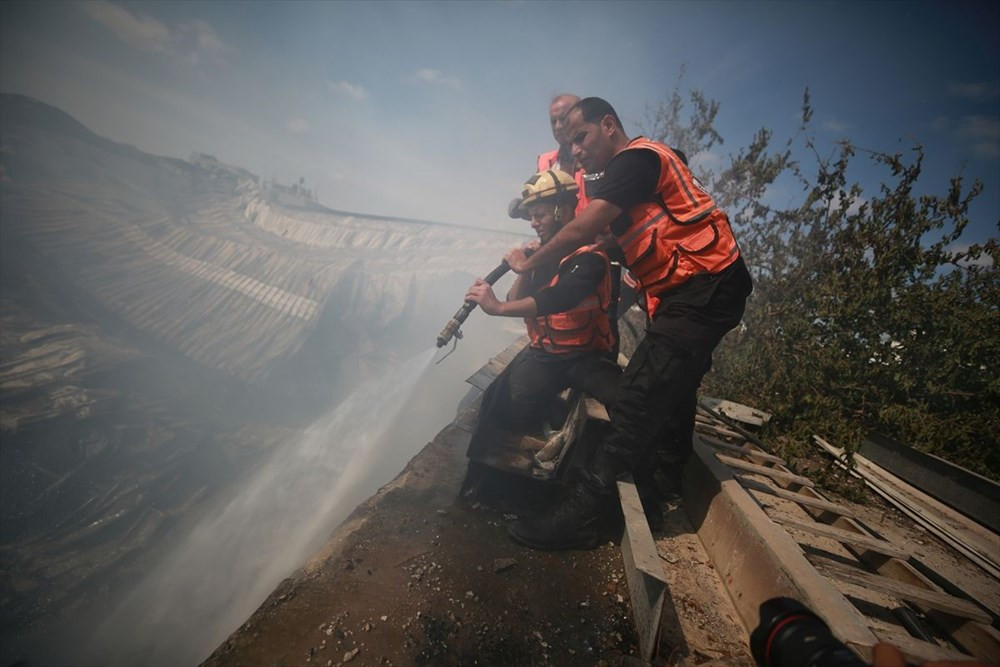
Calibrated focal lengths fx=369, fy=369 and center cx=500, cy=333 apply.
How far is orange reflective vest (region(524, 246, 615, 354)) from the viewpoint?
125 inches

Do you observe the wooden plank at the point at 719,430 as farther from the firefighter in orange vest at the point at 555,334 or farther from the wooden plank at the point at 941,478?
the firefighter in orange vest at the point at 555,334

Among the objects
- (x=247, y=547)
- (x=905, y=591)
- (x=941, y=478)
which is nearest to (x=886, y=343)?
(x=941, y=478)

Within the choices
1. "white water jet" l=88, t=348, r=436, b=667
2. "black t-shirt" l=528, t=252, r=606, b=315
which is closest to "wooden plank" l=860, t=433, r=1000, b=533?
"black t-shirt" l=528, t=252, r=606, b=315

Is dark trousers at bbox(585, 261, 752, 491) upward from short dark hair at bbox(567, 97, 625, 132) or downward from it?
downward

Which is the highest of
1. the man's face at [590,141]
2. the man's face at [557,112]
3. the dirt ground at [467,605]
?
the man's face at [557,112]

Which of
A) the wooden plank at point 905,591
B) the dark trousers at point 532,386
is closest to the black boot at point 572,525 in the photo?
the dark trousers at point 532,386

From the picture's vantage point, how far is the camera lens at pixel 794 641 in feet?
3.08

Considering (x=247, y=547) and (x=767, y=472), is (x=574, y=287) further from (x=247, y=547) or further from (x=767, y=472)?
(x=247, y=547)

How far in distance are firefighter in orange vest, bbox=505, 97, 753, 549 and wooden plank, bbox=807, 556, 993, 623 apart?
4.37 feet

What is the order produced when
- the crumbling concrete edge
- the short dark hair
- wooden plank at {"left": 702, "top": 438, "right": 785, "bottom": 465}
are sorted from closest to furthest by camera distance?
the crumbling concrete edge → the short dark hair → wooden plank at {"left": 702, "top": 438, "right": 785, "bottom": 465}

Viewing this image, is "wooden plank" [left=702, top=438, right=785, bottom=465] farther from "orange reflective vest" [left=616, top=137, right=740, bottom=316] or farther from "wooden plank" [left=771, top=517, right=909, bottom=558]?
"orange reflective vest" [left=616, top=137, right=740, bottom=316]

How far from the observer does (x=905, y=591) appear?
2082mm

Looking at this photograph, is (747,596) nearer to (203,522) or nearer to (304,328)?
(203,522)

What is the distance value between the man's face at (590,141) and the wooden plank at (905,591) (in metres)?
3.07
